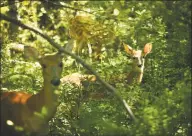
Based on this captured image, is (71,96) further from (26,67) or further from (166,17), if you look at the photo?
(166,17)

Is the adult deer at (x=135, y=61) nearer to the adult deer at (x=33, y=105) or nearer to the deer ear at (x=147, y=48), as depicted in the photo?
the deer ear at (x=147, y=48)

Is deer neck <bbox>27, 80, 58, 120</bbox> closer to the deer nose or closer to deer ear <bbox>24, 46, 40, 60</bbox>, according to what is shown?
the deer nose

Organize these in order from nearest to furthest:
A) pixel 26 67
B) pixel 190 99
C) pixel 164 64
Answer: pixel 190 99
pixel 164 64
pixel 26 67

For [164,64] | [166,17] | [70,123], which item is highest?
[166,17]

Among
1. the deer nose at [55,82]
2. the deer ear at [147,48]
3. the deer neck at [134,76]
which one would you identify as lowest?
the deer nose at [55,82]

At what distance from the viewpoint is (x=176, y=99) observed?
337cm

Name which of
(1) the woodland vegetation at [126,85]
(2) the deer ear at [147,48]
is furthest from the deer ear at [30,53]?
(2) the deer ear at [147,48]

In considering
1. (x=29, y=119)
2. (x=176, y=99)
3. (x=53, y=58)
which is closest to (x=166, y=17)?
(x=176, y=99)

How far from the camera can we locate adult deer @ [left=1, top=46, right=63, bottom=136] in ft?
14.3

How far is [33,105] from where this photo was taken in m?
4.47

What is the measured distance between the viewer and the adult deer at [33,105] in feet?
14.3

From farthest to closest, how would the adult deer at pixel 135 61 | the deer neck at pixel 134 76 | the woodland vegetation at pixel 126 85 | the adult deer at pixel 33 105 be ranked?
the adult deer at pixel 135 61, the deer neck at pixel 134 76, the adult deer at pixel 33 105, the woodland vegetation at pixel 126 85

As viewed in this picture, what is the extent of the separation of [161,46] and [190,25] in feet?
3.83

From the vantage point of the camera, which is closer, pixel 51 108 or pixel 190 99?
pixel 190 99
